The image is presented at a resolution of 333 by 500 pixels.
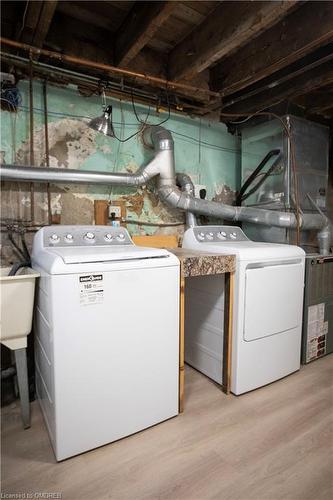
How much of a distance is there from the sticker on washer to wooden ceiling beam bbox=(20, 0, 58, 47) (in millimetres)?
1375

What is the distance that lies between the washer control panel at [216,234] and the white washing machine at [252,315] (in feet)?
0.12

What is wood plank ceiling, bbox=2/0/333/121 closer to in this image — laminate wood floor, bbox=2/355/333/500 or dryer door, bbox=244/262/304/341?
dryer door, bbox=244/262/304/341

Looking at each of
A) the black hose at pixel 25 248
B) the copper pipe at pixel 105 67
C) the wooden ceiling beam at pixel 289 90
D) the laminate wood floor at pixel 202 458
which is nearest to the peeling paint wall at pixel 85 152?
the black hose at pixel 25 248

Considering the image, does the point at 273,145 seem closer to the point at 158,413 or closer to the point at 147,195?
the point at 147,195

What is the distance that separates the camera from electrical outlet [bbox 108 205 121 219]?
2145mm

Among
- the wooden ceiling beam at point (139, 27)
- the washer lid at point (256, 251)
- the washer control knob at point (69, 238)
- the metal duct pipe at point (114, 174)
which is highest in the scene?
the wooden ceiling beam at point (139, 27)

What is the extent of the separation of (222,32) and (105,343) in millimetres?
1945

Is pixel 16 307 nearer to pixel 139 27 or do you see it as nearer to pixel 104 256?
pixel 104 256

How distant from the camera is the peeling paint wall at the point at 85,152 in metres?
1.86

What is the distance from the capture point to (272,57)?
1854 mm

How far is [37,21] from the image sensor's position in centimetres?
151

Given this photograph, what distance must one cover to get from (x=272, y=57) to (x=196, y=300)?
5.85 ft

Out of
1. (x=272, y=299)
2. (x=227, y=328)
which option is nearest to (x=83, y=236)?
(x=227, y=328)

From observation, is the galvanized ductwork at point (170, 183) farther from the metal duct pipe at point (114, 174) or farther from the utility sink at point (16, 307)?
the utility sink at point (16, 307)
